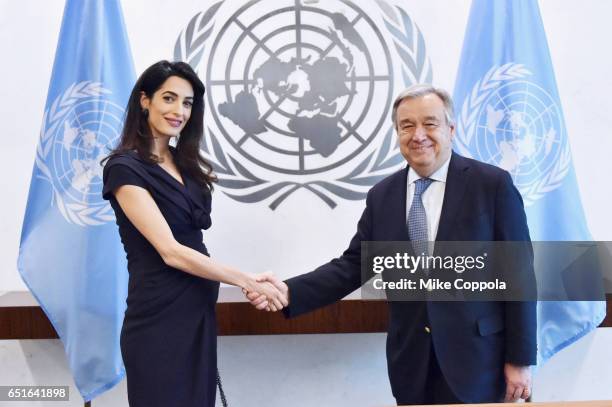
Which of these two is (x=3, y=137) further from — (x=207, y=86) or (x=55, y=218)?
(x=207, y=86)

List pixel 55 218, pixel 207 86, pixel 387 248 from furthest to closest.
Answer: pixel 207 86 → pixel 55 218 → pixel 387 248

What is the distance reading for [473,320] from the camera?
155 cm

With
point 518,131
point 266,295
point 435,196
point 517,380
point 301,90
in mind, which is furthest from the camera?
point 301,90

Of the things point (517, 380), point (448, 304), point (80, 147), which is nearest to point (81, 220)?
point (80, 147)

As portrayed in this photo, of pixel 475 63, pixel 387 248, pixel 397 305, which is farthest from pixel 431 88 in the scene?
pixel 475 63

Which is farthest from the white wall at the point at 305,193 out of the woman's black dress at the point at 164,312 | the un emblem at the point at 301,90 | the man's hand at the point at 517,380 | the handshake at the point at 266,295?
the man's hand at the point at 517,380

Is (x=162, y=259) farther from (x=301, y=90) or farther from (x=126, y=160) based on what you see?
(x=301, y=90)

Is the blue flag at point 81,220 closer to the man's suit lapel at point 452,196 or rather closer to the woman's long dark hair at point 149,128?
the woman's long dark hair at point 149,128

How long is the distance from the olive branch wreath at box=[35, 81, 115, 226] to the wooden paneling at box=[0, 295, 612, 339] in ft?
1.41

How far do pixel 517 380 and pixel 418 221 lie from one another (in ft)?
1.66

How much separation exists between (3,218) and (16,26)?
0.89m

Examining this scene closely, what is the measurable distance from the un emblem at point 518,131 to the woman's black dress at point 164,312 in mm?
1225

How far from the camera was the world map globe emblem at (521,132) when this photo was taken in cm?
227

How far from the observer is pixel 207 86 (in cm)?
253
